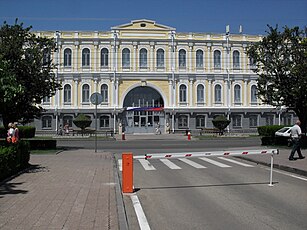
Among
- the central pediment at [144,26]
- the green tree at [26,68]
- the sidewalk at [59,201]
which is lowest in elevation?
the sidewalk at [59,201]

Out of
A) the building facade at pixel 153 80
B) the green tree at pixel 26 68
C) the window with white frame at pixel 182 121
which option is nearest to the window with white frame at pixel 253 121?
the building facade at pixel 153 80

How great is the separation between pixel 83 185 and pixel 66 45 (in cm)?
4750

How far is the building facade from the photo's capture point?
56.8m

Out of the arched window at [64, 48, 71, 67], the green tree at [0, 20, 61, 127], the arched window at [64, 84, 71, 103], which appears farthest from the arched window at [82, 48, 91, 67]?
the green tree at [0, 20, 61, 127]

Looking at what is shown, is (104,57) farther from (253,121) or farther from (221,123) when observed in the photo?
(253,121)

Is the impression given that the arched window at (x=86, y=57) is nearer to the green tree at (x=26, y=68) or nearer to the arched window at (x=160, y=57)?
the arched window at (x=160, y=57)

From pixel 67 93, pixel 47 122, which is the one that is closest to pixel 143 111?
pixel 67 93

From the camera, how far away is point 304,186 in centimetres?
1214

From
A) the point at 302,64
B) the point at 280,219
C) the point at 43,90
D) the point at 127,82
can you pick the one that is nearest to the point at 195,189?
the point at 280,219

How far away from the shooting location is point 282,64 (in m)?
29.2

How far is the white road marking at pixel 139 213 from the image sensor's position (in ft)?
25.0

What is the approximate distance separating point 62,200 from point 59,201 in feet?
0.43

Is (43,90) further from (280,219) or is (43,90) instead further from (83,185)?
(280,219)

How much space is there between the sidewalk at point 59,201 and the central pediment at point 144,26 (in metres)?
45.0
